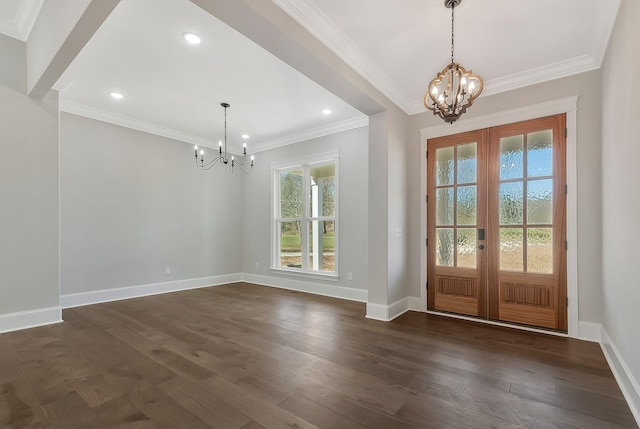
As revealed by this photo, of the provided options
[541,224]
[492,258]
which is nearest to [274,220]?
[492,258]

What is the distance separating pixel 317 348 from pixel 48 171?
3.71 meters

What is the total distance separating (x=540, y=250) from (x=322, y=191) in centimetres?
343

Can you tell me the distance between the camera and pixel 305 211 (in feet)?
18.9

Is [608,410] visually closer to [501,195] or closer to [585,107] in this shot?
[501,195]

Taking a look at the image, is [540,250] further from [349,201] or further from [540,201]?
[349,201]

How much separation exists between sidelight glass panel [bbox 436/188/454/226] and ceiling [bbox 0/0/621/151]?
125 cm

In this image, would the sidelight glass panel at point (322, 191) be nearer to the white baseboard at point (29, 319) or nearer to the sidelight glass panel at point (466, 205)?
the sidelight glass panel at point (466, 205)

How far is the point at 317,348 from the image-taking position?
9.37 ft

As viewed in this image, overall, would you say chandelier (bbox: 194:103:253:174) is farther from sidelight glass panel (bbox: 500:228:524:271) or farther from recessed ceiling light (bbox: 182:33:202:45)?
sidelight glass panel (bbox: 500:228:524:271)

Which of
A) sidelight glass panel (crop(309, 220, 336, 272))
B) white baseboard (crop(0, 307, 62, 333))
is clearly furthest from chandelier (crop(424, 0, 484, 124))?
white baseboard (crop(0, 307, 62, 333))

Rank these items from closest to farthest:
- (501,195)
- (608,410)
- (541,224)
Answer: (608,410) < (541,224) < (501,195)

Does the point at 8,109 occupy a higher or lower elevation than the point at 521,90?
lower

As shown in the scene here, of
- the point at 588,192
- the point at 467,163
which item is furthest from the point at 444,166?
→ the point at 588,192

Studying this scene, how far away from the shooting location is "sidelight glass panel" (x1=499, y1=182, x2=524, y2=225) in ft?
11.6
